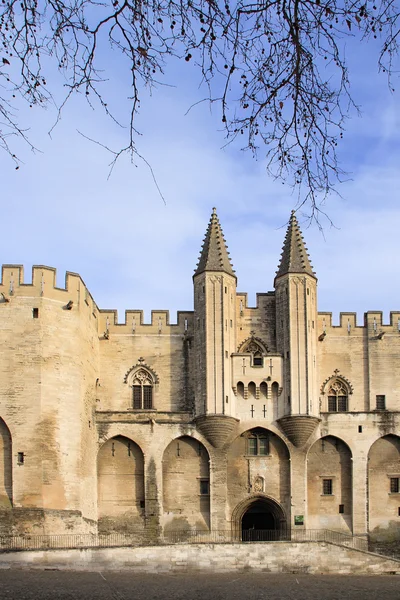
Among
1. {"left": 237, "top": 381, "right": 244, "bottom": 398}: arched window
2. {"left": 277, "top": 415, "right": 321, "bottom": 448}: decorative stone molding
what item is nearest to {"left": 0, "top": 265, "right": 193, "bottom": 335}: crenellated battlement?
{"left": 237, "top": 381, "right": 244, "bottom": 398}: arched window

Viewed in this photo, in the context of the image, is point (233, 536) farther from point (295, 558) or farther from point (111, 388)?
point (111, 388)

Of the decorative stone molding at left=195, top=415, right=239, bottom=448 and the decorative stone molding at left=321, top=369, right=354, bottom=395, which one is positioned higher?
the decorative stone molding at left=321, top=369, right=354, bottom=395

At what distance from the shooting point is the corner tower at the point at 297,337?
48.6m

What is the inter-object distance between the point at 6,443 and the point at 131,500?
751 cm

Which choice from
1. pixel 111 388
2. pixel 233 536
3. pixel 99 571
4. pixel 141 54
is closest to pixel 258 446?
pixel 233 536

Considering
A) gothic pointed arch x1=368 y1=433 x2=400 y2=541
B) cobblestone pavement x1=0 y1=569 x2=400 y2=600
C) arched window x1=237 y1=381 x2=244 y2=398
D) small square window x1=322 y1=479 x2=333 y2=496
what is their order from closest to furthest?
1. cobblestone pavement x1=0 y1=569 x2=400 y2=600
2. gothic pointed arch x1=368 y1=433 x2=400 y2=541
3. small square window x1=322 y1=479 x2=333 y2=496
4. arched window x1=237 y1=381 x2=244 y2=398

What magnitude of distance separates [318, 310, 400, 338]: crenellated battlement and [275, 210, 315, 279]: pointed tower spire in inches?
99.3

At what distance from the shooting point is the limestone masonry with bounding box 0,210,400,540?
4575cm

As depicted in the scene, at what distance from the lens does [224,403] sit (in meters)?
48.3

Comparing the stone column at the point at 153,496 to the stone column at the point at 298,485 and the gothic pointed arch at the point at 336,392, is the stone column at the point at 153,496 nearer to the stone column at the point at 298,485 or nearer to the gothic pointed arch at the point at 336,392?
the stone column at the point at 298,485

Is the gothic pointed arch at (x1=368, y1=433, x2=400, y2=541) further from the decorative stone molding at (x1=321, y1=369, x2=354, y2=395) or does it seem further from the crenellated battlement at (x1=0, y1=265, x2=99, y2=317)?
the crenellated battlement at (x1=0, y1=265, x2=99, y2=317)

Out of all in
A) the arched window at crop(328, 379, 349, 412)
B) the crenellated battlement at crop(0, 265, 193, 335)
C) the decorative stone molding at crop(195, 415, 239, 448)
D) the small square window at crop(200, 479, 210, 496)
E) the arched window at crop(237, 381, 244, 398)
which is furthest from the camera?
the arched window at crop(328, 379, 349, 412)

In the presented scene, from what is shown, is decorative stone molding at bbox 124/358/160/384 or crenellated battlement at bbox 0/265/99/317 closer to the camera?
crenellated battlement at bbox 0/265/99/317

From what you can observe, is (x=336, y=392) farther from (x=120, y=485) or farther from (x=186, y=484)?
(x=120, y=485)
